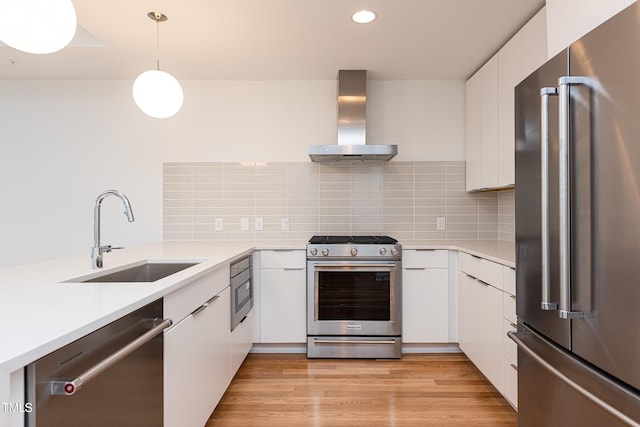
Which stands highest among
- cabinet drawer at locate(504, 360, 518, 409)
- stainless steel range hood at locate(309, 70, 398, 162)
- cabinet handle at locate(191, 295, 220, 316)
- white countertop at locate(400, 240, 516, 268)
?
stainless steel range hood at locate(309, 70, 398, 162)

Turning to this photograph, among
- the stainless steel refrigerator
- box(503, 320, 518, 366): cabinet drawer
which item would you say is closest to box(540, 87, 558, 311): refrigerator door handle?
the stainless steel refrigerator

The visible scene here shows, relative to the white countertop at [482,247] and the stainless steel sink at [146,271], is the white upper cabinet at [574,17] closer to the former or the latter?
the white countertop at [482,247]

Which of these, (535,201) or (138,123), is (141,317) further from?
(138,123)

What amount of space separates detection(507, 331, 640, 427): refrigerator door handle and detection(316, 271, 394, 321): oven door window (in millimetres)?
1471

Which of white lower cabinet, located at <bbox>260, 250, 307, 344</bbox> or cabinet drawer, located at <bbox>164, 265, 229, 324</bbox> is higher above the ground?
cabinet drawer, located at <bbox>164, 265, 229, 324</bbox>

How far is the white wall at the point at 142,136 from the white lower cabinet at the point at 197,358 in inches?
66.3

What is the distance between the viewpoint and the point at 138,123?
3459 millimetres

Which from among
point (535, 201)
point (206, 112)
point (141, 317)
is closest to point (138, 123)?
point (206, 112)

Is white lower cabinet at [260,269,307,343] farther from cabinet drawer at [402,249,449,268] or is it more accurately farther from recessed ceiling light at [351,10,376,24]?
recessed ceiling light at [351,10,376,24]

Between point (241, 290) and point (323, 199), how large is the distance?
1227 mm

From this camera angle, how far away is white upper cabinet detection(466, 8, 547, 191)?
2.26 meters

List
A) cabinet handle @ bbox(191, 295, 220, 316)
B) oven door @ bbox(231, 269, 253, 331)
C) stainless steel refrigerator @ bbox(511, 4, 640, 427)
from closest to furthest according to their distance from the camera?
stainless steel refrigerator @ bbox(511, 4, 640, 427) < cabinet handle @ bbox(191, 295, 220, 316) < oven door @ bbox(231, 269, 253, 331)

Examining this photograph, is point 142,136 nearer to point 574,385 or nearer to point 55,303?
point 55,303

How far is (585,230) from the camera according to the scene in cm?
107
